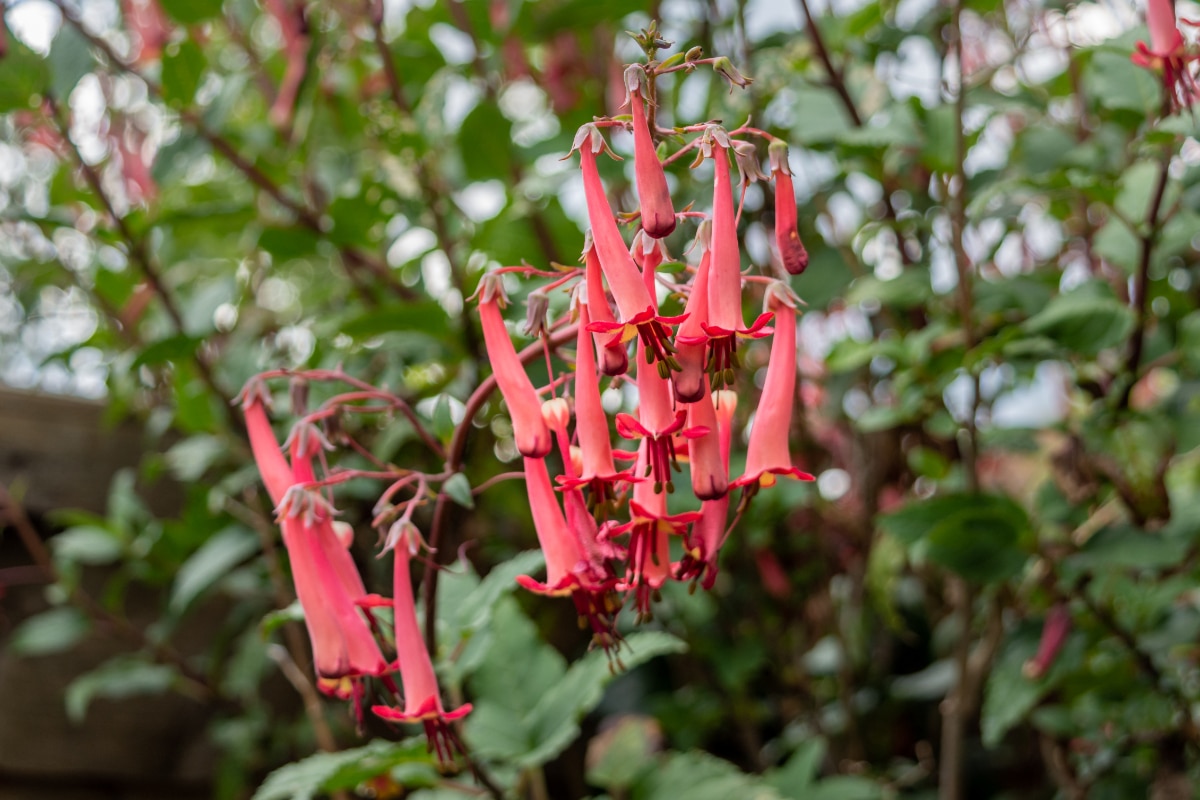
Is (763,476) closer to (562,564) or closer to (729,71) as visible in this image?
(562,564)

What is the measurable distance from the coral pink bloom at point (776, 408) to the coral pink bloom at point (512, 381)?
5.3 inches

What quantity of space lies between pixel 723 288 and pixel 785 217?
9 centimetres

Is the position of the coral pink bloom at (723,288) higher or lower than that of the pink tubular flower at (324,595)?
higher

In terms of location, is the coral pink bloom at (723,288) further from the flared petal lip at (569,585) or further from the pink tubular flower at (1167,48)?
the pink tubular flower at (1167,48)

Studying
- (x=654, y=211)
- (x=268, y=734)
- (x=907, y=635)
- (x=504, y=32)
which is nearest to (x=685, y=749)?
(x=907, y=635)

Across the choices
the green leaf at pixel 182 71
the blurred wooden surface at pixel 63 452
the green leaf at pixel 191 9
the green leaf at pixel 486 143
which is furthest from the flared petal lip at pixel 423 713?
the blurred wooden surface at pixel 63 452

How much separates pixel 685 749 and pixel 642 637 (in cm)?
79

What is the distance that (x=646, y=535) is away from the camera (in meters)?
0.65

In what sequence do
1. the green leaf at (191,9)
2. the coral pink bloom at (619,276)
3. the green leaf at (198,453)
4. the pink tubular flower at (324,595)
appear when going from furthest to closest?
the green leaf at (198,453) → the green leaf at (191,9) → the pink tubular flower at (324,595) → the coral pink bloom at (619,276)

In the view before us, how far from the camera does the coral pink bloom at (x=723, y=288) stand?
0.59 metres

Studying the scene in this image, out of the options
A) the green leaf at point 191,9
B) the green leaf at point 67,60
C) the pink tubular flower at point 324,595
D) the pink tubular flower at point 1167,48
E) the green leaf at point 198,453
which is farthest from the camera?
the green leaf at point 198,453

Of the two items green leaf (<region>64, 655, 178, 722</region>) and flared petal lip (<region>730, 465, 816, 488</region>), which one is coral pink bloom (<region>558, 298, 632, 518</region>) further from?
green leaf (<region>64, 655, 178, 722</region>)

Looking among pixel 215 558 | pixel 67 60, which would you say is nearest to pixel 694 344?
pixel 215 558

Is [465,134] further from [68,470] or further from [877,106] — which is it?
[68,470]
